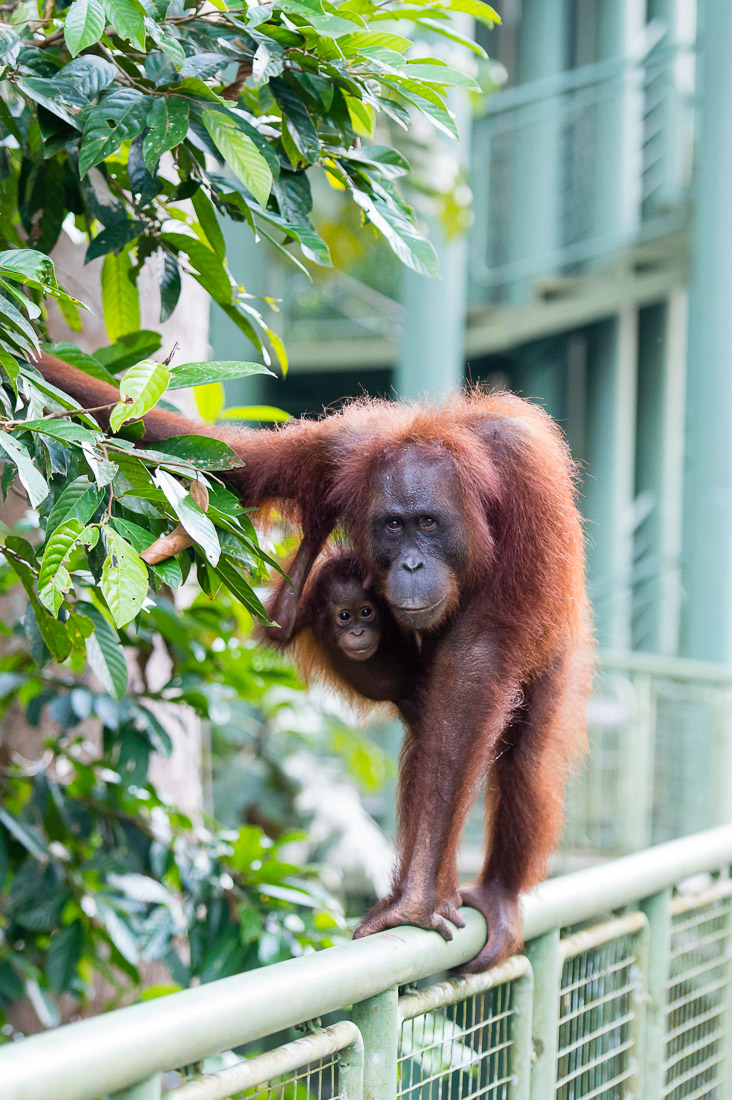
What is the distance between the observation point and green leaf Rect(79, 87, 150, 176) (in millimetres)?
1688

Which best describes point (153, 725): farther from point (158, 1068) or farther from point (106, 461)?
point (158, 1068)

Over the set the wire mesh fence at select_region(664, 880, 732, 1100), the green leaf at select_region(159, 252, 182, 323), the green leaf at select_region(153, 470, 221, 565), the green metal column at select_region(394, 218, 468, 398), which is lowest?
the wire mesh fence at select_region(664, 880, 732, 1100)

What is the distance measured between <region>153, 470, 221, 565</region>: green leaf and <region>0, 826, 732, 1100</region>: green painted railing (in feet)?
1.80

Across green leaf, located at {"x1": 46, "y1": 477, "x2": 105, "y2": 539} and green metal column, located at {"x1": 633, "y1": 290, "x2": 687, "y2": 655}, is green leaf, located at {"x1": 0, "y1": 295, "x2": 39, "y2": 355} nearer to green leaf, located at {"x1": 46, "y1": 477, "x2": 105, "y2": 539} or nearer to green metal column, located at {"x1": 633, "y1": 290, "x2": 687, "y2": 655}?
green leaf, located at {"x1": 46, "y1": 477, "x2": 105, "y2": 539}

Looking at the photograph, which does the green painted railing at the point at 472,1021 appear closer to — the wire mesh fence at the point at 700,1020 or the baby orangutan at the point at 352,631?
the wire mesh fence at the point at 700,1020

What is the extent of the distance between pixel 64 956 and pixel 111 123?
200 cm

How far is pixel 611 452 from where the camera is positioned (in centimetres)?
945

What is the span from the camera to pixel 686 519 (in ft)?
20.1

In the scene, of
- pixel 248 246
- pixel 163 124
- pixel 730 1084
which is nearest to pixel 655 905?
pixel 730 1084

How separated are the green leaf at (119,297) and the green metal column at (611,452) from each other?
23.8ft

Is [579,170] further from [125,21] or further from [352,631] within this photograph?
[125,21]

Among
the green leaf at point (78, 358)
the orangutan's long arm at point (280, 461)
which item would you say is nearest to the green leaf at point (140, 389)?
the green leaf at point (78, 358)

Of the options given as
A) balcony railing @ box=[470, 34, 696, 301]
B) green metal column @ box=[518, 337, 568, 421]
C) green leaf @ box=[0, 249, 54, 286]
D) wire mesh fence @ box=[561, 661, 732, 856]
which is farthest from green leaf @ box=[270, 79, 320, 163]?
green metal column @ box=[518, 337, 568, 421]

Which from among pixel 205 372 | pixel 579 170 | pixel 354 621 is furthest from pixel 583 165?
pixel 205 372
